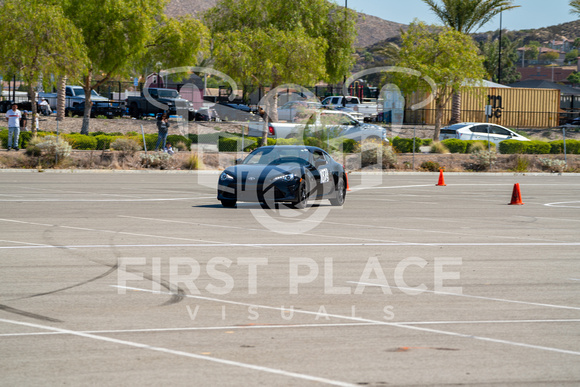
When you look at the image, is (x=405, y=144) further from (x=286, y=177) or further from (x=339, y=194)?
(x=286, y=177)

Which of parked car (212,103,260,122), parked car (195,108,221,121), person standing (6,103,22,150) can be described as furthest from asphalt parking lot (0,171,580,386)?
parked car (212,103,260,122)

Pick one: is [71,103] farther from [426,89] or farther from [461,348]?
[461,348]

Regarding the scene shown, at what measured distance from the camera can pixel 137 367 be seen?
553 centimetres

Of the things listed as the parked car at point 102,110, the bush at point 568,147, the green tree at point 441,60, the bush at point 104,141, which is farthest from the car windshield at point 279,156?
the parked car at point 102,110

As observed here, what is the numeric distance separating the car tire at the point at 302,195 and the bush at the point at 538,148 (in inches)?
907

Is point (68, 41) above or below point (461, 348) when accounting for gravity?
above

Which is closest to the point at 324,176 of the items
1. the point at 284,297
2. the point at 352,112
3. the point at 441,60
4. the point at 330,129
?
the point at 284,297

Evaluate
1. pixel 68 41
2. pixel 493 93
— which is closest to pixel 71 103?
pixel 68 41

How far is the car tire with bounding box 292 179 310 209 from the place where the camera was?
16281mm

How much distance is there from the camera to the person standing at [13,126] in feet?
97.5

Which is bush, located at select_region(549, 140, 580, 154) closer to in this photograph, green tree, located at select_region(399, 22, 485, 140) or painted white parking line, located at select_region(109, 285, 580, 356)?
green tree, located at select_region(399, 22, 485, 140)

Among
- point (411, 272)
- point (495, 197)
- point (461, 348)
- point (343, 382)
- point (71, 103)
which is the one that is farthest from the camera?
point (71, 103)

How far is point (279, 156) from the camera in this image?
17.3 metres

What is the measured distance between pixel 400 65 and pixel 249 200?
2721cm
